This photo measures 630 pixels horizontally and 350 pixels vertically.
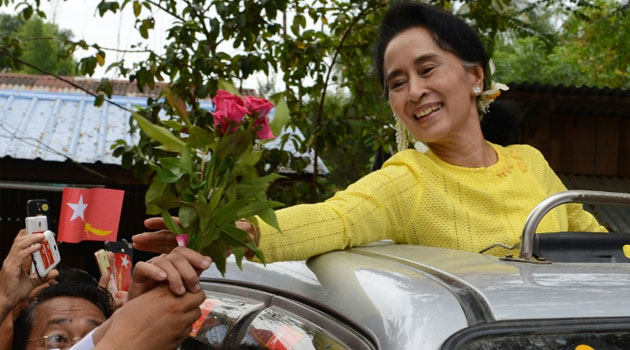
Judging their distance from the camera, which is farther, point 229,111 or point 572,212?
point 572,212

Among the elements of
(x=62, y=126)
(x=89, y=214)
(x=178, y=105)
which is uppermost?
(x=178, y=105)

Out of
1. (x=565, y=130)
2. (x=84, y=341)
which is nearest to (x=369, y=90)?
(x=565, y=130)

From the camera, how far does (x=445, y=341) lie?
3.75 ft

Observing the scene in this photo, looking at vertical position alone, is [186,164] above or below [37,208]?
above

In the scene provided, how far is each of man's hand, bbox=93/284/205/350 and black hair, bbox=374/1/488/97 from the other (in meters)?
1.12

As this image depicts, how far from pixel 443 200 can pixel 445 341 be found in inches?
33.5

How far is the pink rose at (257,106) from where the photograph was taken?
1479 mm

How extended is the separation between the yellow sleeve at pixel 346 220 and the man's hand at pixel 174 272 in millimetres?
331

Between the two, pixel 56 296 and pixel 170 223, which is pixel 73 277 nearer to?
pixel 56 296

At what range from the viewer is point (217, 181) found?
1.47m

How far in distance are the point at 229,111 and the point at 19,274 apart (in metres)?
1.31

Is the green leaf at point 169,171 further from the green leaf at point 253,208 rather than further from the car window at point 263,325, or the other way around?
the car window at point 263,325

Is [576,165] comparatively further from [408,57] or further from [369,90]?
[408,57]

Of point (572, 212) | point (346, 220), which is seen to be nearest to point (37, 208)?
point (346, 220)
